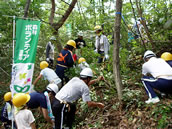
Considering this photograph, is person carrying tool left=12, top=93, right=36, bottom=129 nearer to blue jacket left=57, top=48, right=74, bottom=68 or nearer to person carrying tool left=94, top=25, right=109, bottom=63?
blue jacket left=57, top=48, right=74, bottom=68

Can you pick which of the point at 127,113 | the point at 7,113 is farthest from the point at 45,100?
the point at 127,113

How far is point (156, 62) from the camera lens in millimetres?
4434

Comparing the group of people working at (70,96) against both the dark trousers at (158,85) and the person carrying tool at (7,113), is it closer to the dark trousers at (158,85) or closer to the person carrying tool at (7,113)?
the dark trousers at (158,85)

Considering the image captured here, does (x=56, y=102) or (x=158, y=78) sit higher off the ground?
(x=158, y=78)

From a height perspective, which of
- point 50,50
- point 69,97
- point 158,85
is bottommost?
point 69,97

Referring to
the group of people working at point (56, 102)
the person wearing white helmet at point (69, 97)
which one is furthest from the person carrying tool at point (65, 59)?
the person wearing white helmet at point (69, 97)

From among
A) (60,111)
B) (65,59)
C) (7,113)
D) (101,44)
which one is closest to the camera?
(60,111)

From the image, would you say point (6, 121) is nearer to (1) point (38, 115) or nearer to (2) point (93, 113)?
(1) point (38, 115)

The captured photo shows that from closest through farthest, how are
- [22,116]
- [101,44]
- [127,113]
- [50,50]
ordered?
[22,116] < [127,113] < [101,44] < [50,50]

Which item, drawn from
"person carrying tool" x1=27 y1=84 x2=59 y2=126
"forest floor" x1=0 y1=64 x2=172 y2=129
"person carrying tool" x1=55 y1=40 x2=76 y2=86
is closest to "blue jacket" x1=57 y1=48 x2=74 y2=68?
"person carrying tool" x1=55 y1=40 x2=76 y2=86

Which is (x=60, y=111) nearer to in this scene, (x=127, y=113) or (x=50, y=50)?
(x=127, y=113)

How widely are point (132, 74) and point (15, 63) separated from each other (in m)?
4.47

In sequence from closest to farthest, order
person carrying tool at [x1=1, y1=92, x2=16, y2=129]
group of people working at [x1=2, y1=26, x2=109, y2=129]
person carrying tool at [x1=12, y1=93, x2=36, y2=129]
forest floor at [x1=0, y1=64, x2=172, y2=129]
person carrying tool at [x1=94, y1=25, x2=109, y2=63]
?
forest floor at [x1=0, y1=64, x2=172, y2=129] < person carrying tool at [x1=12, y1=93, x2=36, y2=129] < group of people working at [x1=2, y1=26, x2=109, y2=129] < person carrying tool at [x1=1, y1=92, x2=16, y2=129] < person carrying tool at [x1=94, y1=25, x2=109, y2=63]

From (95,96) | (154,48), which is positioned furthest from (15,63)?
(154,48)
